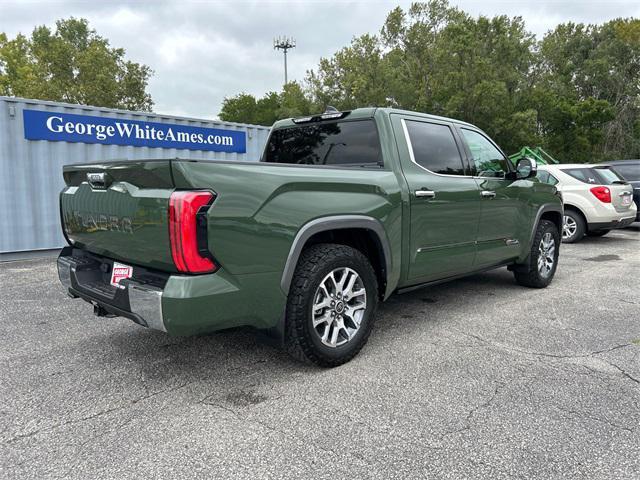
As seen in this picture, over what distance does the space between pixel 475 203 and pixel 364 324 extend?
1745 mm

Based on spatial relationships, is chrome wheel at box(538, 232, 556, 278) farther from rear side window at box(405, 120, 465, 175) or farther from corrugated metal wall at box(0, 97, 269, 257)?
corrugated metal wall at box(0, 97, 269, 257)

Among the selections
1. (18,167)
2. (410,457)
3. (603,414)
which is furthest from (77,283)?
(18,167)

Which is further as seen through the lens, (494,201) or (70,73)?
(70,73)

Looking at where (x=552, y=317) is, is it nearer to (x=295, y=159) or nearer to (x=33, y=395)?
(x=295, y=159)

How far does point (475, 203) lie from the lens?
14.1ft

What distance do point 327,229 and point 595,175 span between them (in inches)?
327

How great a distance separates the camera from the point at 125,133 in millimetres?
9102

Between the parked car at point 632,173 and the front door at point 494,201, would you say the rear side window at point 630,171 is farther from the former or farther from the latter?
the front door at point 494,201

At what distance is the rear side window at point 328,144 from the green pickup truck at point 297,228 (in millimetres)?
13

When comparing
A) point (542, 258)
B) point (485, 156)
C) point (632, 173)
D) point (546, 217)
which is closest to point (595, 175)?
point (632, 173)

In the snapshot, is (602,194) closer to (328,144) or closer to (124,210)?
(328,144)

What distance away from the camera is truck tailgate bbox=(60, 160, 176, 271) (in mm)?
2488

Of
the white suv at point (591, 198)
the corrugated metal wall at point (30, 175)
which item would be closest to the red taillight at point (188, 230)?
the corrugated metal wall at point (30, 175)

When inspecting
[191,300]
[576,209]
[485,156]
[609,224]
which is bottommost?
[609,224]
